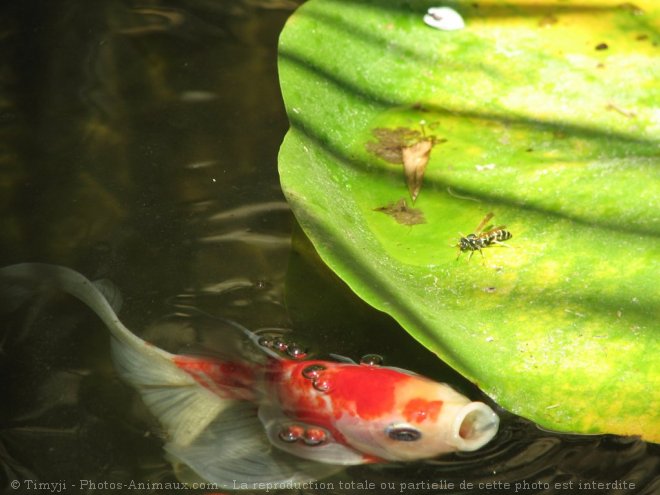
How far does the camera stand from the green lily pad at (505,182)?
5.08 ft

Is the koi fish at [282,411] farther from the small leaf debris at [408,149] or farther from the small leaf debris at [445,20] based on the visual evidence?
the small leaf debris at [445,20]

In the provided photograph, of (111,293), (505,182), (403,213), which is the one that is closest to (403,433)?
(403,213)

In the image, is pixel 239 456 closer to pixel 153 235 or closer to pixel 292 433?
pixel 292 433

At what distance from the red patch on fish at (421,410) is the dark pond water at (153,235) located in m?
0.12

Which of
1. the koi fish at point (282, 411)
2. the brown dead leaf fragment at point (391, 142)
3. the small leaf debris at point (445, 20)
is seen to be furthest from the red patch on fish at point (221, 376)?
the small leaf debris at point (445, 20)

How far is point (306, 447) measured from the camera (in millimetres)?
1752

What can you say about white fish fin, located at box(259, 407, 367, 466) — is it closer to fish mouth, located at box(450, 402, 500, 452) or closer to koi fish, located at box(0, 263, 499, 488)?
koi fish, located at box(0, 263, 499, 488)

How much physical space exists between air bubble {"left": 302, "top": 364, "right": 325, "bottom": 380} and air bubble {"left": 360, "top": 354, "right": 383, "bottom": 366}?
0.36 ft

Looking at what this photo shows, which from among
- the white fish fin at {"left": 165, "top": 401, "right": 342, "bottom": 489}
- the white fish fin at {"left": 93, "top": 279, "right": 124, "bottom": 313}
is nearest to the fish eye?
the white fish fin at {"left": 165, "top": 401, "right": 342, "bottom": 489}

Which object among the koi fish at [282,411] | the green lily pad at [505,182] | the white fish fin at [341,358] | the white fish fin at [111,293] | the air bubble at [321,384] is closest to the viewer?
the green lily pad at [505,182]

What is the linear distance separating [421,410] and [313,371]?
0.27 metres

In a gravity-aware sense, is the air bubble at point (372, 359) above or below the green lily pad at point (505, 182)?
below

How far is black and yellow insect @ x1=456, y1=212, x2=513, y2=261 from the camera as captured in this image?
1.74 metres

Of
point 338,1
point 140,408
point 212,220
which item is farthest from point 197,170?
point 140,408
